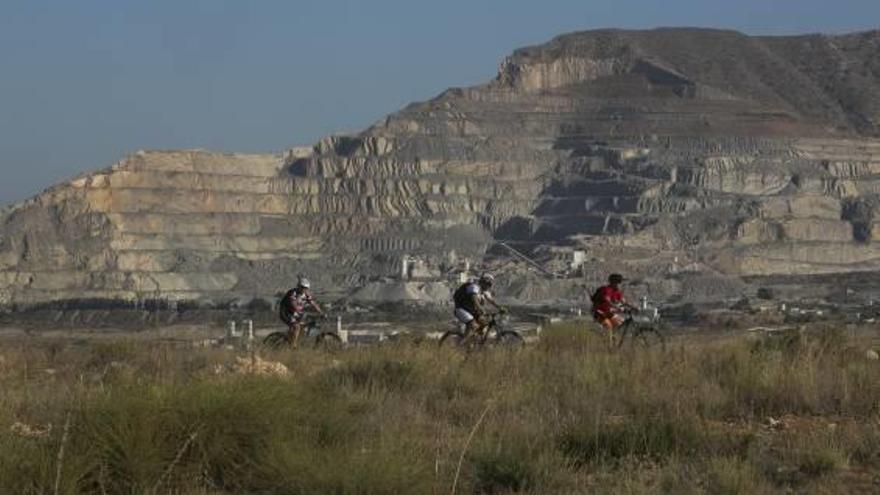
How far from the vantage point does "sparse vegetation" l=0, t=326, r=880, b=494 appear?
312 inches

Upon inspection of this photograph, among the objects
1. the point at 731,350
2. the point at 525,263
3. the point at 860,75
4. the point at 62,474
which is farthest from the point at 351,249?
the point at 62,474

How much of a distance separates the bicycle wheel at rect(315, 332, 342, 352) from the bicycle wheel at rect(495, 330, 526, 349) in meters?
2.40

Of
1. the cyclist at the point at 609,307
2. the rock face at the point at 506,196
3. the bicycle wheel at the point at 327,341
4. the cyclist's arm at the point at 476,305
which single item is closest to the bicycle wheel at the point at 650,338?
the cyclist at the point at 609,307

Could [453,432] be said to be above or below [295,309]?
above

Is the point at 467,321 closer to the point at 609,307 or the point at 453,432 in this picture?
the point at 609,307

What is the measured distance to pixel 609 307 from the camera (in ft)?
64.7

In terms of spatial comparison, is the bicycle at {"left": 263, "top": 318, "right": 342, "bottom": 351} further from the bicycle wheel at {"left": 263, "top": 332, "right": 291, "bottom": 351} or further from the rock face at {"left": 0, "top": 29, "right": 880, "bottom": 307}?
the rock face at {"left": 0, "top": 29, "right": 880, "bottom": 307}

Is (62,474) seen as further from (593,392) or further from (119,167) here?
(119,167)

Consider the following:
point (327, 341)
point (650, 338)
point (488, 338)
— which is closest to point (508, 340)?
point (488, 338)

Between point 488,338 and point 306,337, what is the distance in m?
3.81

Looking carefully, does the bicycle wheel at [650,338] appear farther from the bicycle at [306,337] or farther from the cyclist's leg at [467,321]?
the bicycle at [306,337]

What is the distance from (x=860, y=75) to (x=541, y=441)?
175 m

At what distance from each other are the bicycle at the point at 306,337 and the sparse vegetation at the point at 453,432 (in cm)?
688

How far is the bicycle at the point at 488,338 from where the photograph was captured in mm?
18281
